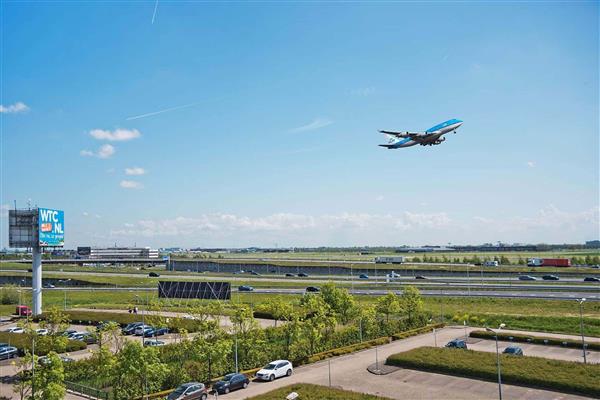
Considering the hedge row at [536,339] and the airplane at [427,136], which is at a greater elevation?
the airplane at [427,136]

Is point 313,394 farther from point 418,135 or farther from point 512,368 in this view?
point 418,135

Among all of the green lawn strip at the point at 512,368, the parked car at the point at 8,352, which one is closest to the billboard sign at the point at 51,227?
the parked car at the point at 8,352

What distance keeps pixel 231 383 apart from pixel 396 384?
15.0 m

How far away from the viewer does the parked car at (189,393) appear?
118ft

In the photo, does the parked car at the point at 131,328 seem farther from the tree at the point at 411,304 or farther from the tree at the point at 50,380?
the tree at the point at 411,304

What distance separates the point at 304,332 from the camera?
51.9 m

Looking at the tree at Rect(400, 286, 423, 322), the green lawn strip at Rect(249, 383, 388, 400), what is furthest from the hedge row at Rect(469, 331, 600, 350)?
the green lawn strip at Rect(249, 383, 388, 400)

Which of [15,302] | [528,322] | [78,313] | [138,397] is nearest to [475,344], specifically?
[528,322]

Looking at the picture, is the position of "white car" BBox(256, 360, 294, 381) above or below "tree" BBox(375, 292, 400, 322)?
below

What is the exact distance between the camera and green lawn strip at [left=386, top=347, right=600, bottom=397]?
39.2 metres

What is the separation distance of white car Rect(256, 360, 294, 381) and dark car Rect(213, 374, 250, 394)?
7.03ft

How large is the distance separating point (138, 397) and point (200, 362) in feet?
23.0

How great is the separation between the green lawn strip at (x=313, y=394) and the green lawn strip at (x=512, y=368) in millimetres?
13365

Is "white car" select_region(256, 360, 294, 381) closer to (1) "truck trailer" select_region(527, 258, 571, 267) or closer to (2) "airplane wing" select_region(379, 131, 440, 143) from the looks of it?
(2) "airplane wing" select_region(379, 131, 440, 143)
